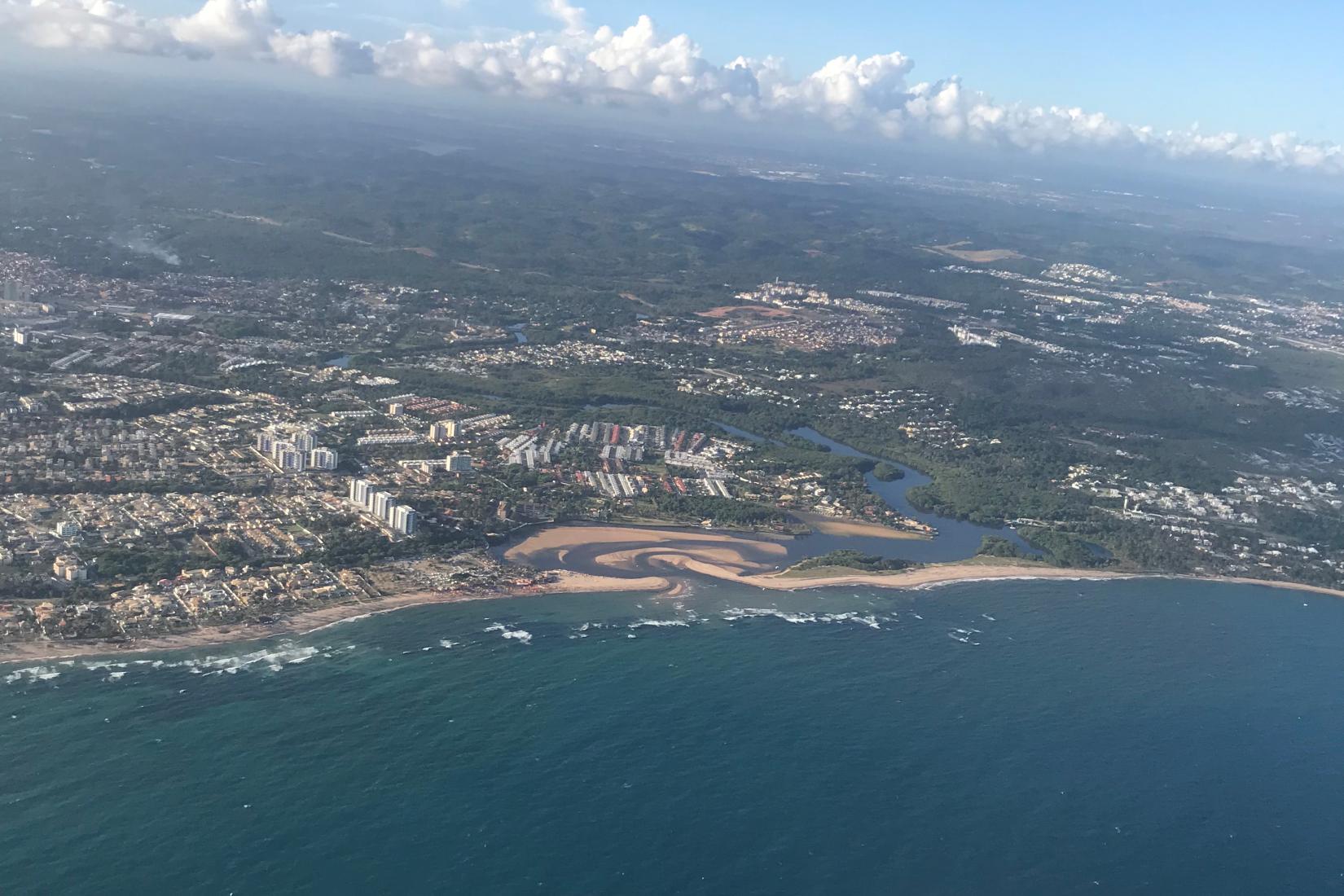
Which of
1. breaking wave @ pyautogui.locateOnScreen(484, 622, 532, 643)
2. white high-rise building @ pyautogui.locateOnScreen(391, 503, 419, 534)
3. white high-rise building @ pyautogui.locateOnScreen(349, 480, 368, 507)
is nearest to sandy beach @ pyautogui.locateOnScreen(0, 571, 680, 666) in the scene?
breaking wave @ pyautogui.locateOnScreen(484, 622, 532, 643)

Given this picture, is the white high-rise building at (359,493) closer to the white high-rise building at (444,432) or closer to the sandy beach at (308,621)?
the sandy beach at (308,621)

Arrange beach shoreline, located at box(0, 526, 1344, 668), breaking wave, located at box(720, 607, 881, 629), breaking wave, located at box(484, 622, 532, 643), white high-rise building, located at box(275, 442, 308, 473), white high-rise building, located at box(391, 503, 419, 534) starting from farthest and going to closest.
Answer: white high-rise building, located at box(275, 442, 308, 473) → white high-rise building, located at box(391, 503, 419, 534) → breaking wave, located at box(720, 607, 881, 629) → breaking wave, located at box(484, 622, 532, 643) → beach shoreline, located at box(0, 526, 1344, 668)

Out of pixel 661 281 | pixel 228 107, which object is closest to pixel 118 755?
pixel 661 281

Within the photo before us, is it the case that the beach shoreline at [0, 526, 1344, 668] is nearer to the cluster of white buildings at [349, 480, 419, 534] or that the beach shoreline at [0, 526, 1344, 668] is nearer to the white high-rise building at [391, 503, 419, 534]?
the white high-rise building at [391, 503, 419, 534]

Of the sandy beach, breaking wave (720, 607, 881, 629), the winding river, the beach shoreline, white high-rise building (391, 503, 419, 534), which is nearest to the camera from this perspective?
the sandy beach


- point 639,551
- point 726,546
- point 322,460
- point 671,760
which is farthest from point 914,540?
point 322,460

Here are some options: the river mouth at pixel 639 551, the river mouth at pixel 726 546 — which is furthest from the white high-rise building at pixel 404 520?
the river mouth at pixel 639 551

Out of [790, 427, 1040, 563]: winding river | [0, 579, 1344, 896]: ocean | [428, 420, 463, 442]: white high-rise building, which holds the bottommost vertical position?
[0, 579, 1344, 896]: ocean

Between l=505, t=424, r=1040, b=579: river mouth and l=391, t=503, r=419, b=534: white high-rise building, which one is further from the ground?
l=391, t=503, r=419, b=534: white high-rise building

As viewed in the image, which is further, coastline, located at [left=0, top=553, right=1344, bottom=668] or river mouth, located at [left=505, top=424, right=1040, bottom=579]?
river mouth, located at [left=505, top=424, right=1040, bottom=579]
